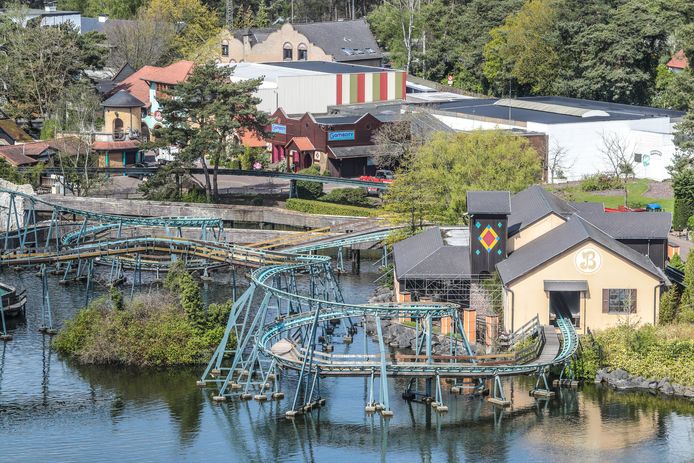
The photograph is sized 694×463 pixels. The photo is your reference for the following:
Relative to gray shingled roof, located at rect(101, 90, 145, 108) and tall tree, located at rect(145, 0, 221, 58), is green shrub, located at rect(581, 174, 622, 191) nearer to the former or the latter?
gray shingled roof, located at rect(101, 90, 145, 108)

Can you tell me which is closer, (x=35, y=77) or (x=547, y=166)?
(x=547, y=166)

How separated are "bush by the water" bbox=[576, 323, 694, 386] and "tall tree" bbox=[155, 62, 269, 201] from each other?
3897 cm

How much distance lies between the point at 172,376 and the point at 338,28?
84.6 m

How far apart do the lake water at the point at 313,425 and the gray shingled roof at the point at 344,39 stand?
79.7 metres

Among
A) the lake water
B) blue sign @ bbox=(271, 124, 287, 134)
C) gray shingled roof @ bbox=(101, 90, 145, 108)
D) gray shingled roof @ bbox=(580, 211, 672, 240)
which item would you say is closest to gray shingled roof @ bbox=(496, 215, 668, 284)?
gray shingled roof @ bbox=(580, 211, 672, 240)

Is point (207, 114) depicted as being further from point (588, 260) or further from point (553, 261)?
point (588, 260)

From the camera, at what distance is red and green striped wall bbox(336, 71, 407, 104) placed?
111062mm

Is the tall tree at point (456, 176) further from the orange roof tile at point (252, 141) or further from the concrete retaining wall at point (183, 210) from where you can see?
the orange roof tile at point (252, 141)

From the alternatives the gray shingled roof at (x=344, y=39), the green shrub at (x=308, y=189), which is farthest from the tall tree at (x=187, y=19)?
the green shrub at (x=308, y=189)

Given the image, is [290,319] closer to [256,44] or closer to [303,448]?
[303,448]

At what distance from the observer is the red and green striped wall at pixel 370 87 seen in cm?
11106

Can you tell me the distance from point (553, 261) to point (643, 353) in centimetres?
559

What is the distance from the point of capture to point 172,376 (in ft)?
178

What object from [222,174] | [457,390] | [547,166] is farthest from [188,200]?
[457,390]
